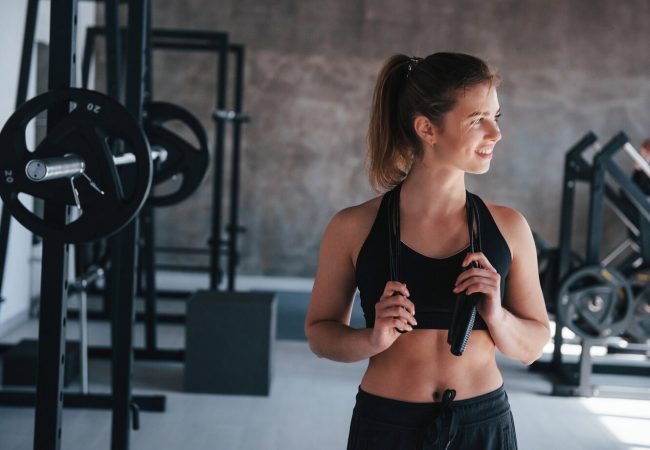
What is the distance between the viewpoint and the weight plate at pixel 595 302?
4977 millimetres

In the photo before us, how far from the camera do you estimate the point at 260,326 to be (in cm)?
480

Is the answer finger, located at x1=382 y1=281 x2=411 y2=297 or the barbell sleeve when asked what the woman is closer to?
finger, located at x1=382 y1=281 x2=411 y2=297

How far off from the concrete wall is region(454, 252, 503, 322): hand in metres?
4.11

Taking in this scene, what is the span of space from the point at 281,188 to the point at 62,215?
6229 mm

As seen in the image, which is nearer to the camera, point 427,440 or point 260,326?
point 427,440

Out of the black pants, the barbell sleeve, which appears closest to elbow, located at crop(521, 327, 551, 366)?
the black pants

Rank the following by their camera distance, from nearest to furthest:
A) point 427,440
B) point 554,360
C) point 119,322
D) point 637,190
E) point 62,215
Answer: point 427,440 → point 62,215 → point 119,322 → point 637,190 → point 554,360

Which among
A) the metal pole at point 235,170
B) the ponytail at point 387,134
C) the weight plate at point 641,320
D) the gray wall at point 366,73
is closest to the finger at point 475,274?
the ponytail at point 387,134

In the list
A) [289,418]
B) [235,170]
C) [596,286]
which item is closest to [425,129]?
[289,418]

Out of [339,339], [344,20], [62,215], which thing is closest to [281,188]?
[344,20]

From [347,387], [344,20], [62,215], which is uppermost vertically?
[344,20]

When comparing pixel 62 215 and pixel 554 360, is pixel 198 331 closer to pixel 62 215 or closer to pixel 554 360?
pixel 554 360

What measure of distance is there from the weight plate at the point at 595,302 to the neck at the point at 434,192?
339 centimetres

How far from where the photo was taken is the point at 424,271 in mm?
1651
